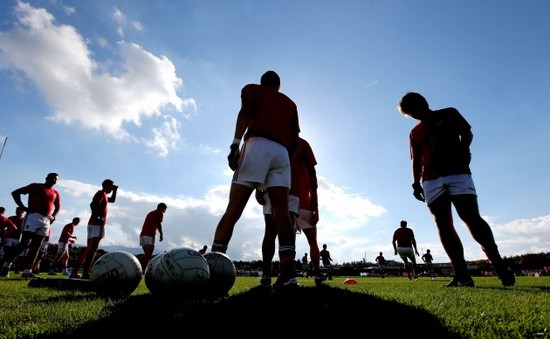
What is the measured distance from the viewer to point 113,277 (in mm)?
3641

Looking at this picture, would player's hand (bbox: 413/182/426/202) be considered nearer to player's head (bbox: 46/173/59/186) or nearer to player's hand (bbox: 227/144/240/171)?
player's hand (bbox: 227/144/240/171)

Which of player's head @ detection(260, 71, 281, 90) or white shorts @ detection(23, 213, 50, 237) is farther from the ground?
player's head @ detection(260, 71, 281, 90)

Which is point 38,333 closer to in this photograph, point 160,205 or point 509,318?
point 509,318

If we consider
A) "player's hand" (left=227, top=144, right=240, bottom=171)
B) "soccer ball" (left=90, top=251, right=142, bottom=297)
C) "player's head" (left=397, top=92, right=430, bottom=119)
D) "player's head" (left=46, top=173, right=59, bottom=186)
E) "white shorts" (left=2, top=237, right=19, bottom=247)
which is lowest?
"soccer ball" (left=90, top=251, right=142, bottom=297)

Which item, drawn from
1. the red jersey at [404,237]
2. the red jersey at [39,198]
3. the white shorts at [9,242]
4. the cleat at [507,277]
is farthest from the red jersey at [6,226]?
the red jersey at [404,237]

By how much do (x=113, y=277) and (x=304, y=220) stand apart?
3.88m

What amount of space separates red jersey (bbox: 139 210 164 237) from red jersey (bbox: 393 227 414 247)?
10484 mm

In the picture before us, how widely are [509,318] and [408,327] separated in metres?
0.77

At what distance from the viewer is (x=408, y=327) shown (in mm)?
1780

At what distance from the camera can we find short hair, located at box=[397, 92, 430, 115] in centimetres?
564

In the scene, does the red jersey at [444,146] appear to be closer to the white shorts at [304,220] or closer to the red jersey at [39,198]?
the white shorts at [304,220]

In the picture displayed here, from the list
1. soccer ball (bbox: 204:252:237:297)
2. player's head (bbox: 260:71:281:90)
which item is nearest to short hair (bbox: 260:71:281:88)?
player's head (bbox: 260:71:281:90)

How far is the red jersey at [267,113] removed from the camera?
3986 mm

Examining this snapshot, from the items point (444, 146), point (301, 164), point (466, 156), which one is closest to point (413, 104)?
point (444, 146)
